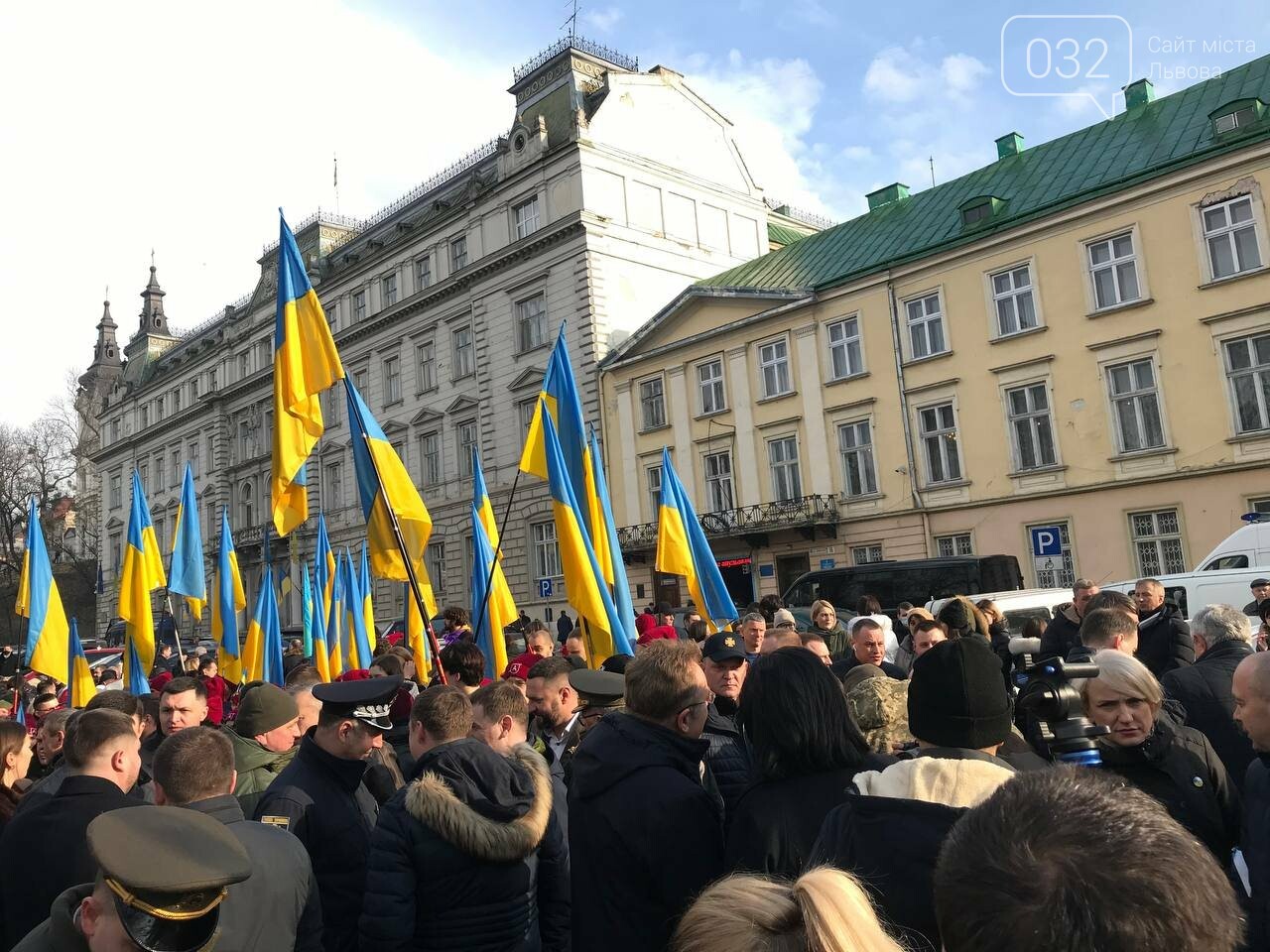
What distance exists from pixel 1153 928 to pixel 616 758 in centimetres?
216

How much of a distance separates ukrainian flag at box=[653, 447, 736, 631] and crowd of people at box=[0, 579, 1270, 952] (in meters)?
6.53

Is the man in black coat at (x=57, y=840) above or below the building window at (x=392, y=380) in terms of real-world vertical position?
below

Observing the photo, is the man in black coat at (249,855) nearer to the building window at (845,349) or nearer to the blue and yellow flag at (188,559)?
the blue and yellow flag at (188,559)

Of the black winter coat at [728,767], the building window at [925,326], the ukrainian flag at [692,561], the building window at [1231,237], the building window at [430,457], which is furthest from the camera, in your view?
the building window at [430,457]

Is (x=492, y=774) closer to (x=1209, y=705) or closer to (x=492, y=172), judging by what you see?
(x=1209, y=705)

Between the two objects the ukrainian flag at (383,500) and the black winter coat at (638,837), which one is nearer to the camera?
the black winter coat at (638,837)

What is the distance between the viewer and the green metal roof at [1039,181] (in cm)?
2298

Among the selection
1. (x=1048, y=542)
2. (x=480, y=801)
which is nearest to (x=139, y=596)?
(x=480, y=801)

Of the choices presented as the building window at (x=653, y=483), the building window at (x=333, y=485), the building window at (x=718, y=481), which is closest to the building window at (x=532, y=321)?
the building window at (x=653, y=483)

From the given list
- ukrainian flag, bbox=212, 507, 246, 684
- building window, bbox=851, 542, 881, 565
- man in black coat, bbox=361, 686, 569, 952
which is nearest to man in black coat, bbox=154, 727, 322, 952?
man in black coat, bbox=361, 686, 569, 952

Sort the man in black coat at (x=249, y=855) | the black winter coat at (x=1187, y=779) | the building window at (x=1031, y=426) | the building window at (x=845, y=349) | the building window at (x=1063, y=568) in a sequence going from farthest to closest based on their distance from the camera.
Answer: the building window at (x=845, y=349)
the building window at (x=1031, y=426)
the building window at (x=1063, y=568)
the black winter coat at (x=1187, y=779)
the man in black coat at (x=249, y=855)

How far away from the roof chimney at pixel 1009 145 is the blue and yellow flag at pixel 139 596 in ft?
85.3

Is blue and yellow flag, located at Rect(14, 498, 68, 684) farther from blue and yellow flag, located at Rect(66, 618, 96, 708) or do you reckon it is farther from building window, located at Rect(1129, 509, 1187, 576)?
building window, located at Rect(1129, 509, 1187, 576)

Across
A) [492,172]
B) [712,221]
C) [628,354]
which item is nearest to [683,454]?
[628,354]
